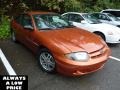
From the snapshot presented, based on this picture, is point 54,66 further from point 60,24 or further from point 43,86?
point 60,24

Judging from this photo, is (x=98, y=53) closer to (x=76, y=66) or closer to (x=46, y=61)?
(x=76, y=66)

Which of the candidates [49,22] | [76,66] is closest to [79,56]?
[76,66]

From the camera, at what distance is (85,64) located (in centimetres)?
491

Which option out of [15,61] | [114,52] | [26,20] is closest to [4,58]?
[15,61]

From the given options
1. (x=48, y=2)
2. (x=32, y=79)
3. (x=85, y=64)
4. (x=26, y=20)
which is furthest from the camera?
(x=48, y=2)

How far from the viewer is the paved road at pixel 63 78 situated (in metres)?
5.02

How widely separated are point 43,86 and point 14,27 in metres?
3.62

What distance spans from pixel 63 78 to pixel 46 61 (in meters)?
0.63

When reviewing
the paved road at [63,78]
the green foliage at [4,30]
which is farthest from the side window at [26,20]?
the green foliage at [4,30]

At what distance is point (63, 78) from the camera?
17.8 feet

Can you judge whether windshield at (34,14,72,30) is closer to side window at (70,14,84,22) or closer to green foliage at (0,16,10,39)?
side window at (70,14,84,22)

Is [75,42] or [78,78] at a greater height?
[75,42]

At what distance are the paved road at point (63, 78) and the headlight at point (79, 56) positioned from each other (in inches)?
25.2

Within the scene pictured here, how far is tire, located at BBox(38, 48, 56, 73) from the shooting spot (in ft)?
17.8
